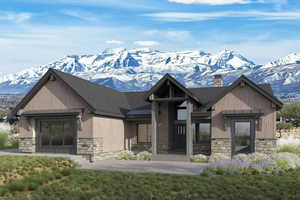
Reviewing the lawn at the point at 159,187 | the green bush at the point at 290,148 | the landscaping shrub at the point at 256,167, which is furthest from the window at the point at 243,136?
the lawn at the point at 159,187

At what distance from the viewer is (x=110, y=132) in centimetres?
2355

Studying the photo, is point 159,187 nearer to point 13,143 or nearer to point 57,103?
point 57,103

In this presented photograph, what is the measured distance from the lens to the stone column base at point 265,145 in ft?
70.7

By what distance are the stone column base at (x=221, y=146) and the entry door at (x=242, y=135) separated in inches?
13.1

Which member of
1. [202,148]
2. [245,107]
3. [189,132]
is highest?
[245,107]

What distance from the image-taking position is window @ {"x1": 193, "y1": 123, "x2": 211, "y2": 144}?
23.8m

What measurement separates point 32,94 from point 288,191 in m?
16.6

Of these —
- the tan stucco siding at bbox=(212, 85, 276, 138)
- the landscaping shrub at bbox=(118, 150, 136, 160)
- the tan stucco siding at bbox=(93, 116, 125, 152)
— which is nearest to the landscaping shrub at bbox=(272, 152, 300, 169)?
the tan stucco siding at bbox=(212, 85, 276, 138)

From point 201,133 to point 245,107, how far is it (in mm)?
3462

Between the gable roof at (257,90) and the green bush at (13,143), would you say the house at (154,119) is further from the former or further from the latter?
the green bush at (13,143)

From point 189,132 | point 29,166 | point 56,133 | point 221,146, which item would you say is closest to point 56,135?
point 56,133

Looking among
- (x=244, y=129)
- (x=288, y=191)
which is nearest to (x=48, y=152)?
(x=244, y=129)

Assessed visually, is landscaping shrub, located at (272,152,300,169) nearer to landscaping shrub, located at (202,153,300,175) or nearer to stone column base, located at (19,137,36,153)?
landscaping shrub, located at (202,153,300,175)

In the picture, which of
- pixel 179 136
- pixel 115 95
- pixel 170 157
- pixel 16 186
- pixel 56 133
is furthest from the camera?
pixel 115 95
